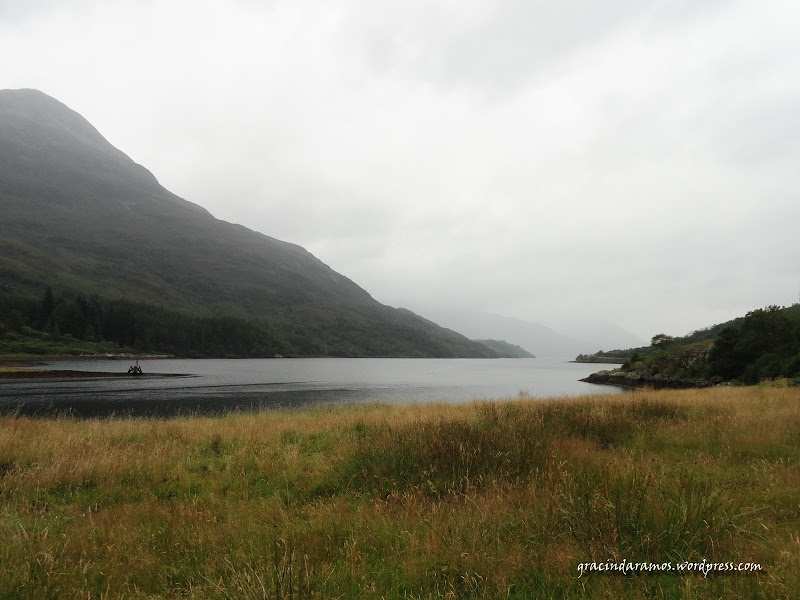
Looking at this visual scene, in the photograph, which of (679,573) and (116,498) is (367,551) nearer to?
(679,573)

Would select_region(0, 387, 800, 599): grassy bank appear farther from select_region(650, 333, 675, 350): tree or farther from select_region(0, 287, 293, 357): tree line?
select_region(0, 287, 293, 357): tree line

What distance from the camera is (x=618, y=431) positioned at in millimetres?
11023

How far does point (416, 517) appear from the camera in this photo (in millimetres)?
5379

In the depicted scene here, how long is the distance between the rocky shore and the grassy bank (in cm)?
5368

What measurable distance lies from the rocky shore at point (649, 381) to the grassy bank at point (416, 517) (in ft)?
176

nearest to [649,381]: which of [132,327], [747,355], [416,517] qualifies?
[747,355]

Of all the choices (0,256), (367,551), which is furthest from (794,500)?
(0,256)

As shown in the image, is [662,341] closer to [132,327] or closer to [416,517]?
[416,517]

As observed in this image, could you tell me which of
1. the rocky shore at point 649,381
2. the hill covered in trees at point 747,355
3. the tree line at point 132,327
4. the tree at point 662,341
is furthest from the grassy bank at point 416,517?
the tree line at point 132,327

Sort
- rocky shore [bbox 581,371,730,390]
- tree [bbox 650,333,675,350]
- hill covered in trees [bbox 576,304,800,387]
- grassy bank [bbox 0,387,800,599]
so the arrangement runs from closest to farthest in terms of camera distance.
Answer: grassy bank [bbox 0,387,800,599] → hill covered in trees [bbox 576,304,800,387] → rocky shore [bbox 581,371,730,390] → tree [bbox 650,333,675,350]

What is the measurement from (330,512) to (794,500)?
6263 mm

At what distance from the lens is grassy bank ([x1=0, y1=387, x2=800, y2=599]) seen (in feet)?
12.9

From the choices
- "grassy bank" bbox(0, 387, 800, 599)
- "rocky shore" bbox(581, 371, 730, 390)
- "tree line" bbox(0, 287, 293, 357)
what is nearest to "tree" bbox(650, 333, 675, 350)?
"rocky shore" bbox(581, 371, 730, 390)

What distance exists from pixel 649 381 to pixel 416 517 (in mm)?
81185
